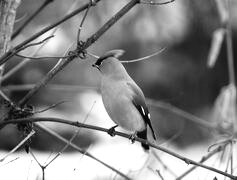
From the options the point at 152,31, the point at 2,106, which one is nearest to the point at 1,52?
the point at 2,106

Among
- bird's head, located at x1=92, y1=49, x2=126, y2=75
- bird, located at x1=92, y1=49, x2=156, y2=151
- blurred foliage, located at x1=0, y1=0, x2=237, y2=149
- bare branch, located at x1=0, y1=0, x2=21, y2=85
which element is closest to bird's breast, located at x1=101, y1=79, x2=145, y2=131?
bird, located at x1=92, y1=49, x2=156, y2=151

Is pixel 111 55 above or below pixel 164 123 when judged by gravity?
below

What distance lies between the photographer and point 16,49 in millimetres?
2674

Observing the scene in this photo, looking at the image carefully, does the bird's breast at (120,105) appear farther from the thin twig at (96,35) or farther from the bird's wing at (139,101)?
the thin twig at (96,35)

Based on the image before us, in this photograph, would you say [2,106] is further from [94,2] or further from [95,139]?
[95,139]

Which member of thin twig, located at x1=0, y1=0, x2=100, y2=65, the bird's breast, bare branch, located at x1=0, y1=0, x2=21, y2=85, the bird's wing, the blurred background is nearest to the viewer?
thin twig, located at x1=0, y1=0, x2=100, y2=65

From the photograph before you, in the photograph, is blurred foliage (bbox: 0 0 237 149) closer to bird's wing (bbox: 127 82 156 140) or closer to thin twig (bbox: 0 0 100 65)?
bird's wing (bbox: 127 82 156 140)

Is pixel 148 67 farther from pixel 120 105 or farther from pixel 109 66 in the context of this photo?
pixel 120 105

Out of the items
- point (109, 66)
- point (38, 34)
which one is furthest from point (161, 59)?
point (38, 34)

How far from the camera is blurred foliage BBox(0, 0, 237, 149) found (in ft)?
26.7

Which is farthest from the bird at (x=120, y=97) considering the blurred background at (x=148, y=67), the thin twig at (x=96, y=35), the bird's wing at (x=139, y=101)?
the blurred background at (x=148, y=67)

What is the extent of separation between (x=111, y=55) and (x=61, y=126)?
3.94 meters

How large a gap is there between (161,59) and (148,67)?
1.20ft

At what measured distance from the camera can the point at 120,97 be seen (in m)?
3.84
